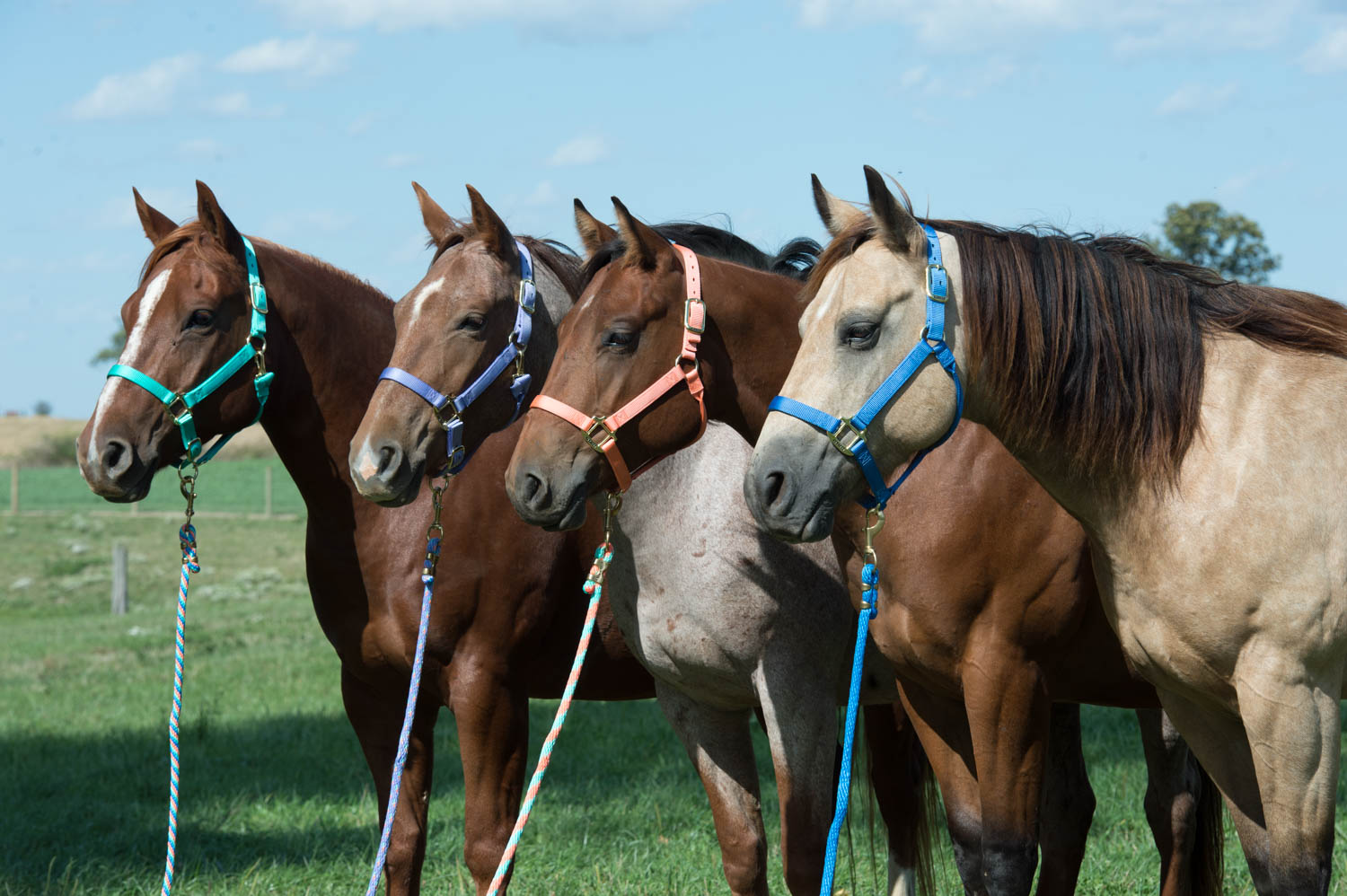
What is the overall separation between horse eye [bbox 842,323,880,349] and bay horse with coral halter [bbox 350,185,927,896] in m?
1.19

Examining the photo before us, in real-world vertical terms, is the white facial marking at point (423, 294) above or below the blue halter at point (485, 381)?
above

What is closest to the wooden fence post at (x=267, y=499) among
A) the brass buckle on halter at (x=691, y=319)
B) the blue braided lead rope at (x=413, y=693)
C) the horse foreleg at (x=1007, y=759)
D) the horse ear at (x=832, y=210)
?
the blue braided lead rope at (x=413, y=693)

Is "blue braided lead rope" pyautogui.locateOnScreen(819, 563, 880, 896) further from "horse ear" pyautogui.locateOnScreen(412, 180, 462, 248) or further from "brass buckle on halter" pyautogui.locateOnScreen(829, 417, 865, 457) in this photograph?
A: "horse ear" pyautogui.locateOnScreen(412, 180, 462, 248)

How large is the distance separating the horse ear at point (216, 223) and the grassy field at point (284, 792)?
2696 mm

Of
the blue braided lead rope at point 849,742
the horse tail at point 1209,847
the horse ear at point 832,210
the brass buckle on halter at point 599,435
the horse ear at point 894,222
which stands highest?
the horse ear at point 832,210

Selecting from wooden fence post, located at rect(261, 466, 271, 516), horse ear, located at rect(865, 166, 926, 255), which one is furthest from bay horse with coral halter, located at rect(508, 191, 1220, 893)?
wooden fence post, located at rect(261, 466, 271, 516)

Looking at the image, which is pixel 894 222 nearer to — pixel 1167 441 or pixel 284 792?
pixel 1167 441

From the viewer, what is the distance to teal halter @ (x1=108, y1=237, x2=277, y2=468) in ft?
12.3

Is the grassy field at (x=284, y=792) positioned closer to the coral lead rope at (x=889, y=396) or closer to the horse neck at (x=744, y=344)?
the horse neck at (x=744, y=344)

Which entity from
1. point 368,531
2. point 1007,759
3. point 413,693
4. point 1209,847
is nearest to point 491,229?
point 368,531

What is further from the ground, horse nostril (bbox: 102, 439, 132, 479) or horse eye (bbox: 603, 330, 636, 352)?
horse eye (bbox: 603, 330, 636, 352)

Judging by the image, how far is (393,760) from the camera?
4312mm

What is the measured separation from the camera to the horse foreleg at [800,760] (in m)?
3.62

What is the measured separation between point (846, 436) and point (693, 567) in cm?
118
